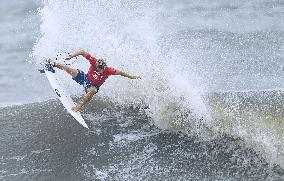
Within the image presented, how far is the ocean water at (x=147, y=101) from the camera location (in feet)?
45.6

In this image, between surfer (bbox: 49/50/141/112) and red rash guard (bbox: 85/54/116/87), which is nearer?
surfer (bbox: 49/50/141/112)

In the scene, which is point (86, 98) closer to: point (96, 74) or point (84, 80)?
point (84, 80)

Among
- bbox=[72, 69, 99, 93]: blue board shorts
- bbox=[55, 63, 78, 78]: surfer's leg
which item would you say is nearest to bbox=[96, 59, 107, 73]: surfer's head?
bbox=[72, 69, 99, 93]: blue board shorts

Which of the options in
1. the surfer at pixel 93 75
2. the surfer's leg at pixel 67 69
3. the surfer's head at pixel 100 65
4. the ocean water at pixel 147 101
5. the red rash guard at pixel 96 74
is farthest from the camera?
the surfer's leg at pixel 67 69

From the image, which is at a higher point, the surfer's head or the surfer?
the surfer's head

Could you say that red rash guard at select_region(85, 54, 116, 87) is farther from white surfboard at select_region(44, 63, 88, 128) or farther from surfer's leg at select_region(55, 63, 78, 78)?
white surfboard at select_region(44, 63, 88, 128)

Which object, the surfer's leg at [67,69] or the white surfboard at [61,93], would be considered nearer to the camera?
the white surfboard at [61,93]

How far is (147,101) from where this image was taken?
17312mm

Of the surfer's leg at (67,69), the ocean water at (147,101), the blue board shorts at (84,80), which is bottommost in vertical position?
the ocean water at (147,101)

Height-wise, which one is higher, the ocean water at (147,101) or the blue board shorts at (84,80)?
the blue board shorts at (84,80)

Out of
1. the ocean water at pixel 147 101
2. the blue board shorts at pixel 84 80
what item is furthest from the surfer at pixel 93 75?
the ocean water at pixel 147 101

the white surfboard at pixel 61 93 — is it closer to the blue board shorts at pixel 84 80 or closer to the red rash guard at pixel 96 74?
the blue board shorts at pixel 84 80

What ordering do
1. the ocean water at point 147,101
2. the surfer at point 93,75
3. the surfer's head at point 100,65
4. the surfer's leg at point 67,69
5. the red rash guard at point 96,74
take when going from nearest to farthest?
the ocean water at point 147,101 < the surfer's head at point 100,65 < the surfer at point 93,75 < the red rash guard at point 96,74 < the surfer's leg at point 67,69

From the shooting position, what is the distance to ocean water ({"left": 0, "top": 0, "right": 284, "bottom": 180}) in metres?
13.9
